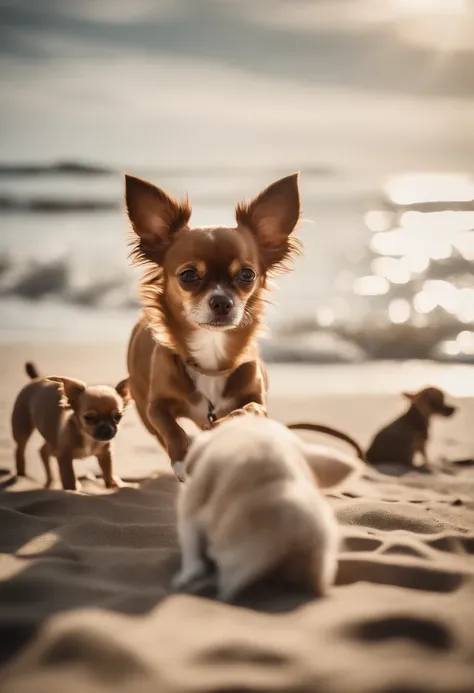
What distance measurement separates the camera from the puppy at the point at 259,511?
2152mm

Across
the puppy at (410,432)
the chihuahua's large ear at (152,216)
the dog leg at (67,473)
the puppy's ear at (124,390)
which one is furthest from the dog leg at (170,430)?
the puppy at (410,432)

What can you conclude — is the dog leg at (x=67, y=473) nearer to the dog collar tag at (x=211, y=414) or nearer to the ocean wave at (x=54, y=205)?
the dog collar tag at (x=211, y=414)

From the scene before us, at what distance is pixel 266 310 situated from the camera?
11.8 ft

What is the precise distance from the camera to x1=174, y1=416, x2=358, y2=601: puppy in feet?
7.06

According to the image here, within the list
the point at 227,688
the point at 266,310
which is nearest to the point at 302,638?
the point at 227,688

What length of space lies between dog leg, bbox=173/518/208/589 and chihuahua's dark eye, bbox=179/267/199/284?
119cm

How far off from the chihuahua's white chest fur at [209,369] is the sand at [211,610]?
1.57ft

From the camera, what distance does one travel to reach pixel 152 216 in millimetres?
3518

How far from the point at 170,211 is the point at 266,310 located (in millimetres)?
595

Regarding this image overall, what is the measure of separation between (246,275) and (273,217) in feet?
1.30

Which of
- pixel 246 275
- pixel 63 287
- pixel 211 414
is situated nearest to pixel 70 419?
pixel 211 414

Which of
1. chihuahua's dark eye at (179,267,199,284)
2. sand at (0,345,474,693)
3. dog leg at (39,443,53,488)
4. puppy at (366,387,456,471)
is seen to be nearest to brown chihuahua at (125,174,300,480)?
chihuahua's dark eye at (179,267,199,284)

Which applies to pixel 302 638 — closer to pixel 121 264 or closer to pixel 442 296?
pixel 442 296

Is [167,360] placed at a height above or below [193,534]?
above
